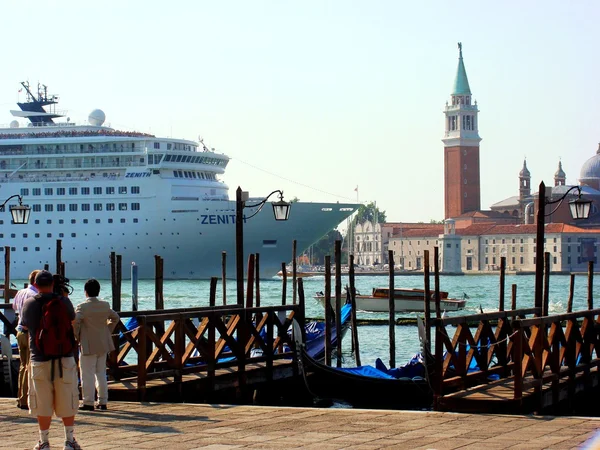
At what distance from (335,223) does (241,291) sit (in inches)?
1844

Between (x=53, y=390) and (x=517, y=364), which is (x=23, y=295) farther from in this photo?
(x=517, y=364)

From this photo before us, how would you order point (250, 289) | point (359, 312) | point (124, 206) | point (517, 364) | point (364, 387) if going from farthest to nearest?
point (124, 206)
point (359, 312)
point (250, 289)
point (364, 387)
point (517, 364)

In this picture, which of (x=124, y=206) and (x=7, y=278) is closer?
(x=7, y=278)

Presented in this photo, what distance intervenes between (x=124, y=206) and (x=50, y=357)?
52.1 meters

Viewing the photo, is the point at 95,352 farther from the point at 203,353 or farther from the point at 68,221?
the point at 68,221

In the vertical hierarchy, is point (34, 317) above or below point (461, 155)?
below

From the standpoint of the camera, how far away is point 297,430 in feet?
28.1

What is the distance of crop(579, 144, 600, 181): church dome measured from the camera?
12975cm

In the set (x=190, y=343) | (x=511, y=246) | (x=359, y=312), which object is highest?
(x=190, y=343)

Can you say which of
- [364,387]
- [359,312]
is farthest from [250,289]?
[359,312]

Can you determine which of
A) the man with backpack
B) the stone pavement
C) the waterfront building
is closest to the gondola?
the stone pavement

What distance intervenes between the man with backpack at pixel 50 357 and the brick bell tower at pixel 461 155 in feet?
397

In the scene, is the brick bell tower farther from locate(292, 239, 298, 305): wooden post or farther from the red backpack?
the red backpack

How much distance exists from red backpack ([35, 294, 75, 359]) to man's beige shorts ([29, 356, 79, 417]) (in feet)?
0.23
